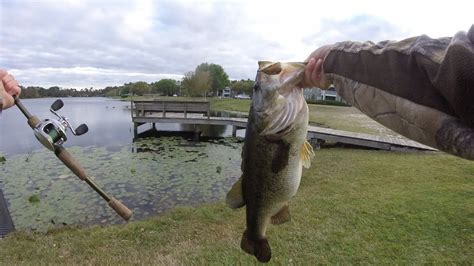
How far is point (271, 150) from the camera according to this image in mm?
2010

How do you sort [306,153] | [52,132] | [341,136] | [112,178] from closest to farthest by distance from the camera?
1. [306,153]
2. [52,132]
3. [112,178]
4. [341,136]

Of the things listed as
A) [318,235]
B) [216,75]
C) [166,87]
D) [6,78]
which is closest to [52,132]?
[6,78]

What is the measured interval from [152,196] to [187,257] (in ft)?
15.0

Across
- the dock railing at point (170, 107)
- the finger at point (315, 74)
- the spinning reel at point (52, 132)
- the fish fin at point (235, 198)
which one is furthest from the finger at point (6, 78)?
the dock railing at point (170, 107)

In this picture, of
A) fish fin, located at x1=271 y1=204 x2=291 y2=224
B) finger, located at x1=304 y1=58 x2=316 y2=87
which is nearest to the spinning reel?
fish fin, located at x1=271 y1=204 x2=291 y2=224

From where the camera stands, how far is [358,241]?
4.66m

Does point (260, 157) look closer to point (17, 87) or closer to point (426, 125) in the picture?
point (426, 125)

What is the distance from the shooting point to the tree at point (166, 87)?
92875 millimetres

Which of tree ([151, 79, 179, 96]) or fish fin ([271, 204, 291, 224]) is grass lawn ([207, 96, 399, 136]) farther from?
tree ([151, 79, 179, 96])

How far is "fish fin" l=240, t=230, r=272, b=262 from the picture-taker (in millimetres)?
2219

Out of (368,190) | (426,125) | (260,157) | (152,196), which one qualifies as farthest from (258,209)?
(152,196)

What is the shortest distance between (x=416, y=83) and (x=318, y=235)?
13.1 ft

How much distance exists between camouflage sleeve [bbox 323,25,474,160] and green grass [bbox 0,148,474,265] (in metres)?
3.16

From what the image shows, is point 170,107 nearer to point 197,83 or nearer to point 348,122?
point 348,122
